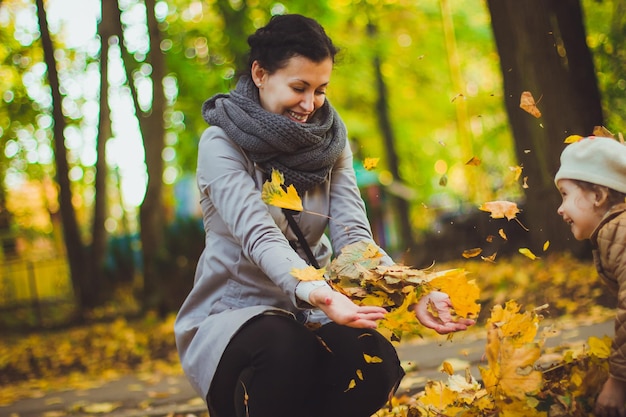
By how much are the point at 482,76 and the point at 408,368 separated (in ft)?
89.2

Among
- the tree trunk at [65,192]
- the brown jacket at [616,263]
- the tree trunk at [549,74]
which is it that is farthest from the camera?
the tree trunk at [65,192]

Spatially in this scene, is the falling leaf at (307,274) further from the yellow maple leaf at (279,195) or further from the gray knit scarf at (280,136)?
the gray knit scarf at (280,136)

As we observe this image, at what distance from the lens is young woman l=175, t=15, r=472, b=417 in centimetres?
257

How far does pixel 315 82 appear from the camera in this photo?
9.27 feet

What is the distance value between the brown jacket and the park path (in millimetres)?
1656

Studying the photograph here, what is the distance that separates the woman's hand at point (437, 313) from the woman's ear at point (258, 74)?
991 mm

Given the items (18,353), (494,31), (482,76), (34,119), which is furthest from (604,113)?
(482,76)

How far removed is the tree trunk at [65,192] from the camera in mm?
12172

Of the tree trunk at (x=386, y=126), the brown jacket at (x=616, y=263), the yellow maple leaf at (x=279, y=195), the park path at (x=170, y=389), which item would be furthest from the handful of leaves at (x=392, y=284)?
the tree trunk at (x=386, y=126)

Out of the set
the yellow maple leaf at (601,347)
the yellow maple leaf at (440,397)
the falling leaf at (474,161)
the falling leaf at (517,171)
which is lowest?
the yellow maple leaf at (440,397)

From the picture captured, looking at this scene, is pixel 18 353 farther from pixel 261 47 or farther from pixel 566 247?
pixel 261 47

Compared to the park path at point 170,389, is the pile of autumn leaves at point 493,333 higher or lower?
higher

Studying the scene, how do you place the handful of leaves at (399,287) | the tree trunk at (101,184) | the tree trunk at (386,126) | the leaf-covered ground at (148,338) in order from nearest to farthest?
the handful of leaves at (399,287) < the leaf-covered ground at (148,338) < the tree trunk at (101,184) < the tree trunk at (386,126)

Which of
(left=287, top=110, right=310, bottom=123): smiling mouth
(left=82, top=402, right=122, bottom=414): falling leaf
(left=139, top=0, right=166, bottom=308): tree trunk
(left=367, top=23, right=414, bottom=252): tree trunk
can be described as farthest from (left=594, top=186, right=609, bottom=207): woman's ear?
(left=367, top=23, right=414, bottom=252): tree trunk
